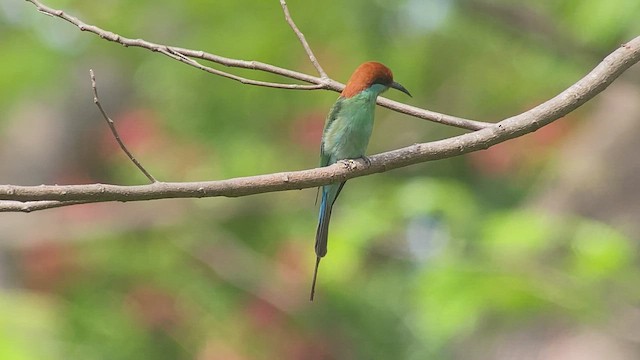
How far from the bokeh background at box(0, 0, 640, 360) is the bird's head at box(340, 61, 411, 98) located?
0.76m

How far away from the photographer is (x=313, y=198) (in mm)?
4684

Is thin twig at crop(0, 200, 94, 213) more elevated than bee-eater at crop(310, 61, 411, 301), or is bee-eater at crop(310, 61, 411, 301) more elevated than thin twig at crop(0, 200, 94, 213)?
bee-eater at crop(310, 61, 411, 301)

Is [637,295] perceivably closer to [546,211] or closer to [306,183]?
[546,211]

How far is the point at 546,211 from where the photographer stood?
386 centimetres

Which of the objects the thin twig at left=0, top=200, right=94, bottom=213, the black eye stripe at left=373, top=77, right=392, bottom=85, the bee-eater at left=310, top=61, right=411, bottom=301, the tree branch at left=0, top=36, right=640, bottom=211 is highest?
the black eye stripe at left=373, top=77, right=392, bottom=85

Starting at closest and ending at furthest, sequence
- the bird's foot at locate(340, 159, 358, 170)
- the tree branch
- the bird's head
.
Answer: the tree branch → the bird's foot at locate(340, 159, 358, 170) → the bird's head

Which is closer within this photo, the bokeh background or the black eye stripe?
the black eye stripe

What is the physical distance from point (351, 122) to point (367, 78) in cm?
16

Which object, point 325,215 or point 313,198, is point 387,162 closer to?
point 325,215

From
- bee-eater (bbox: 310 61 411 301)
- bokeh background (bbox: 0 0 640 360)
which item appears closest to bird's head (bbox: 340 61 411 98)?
bee-eater (bbox: 310 61 411 301)

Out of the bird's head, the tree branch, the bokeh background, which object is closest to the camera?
the tree branch

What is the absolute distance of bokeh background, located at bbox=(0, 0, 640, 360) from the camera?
3.11 metres

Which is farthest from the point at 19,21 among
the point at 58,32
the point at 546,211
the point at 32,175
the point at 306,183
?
the point at 306,183

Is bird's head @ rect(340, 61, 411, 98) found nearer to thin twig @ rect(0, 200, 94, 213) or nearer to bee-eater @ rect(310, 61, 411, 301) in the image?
bee-eater @ rect(310, 61, 411, 301)
